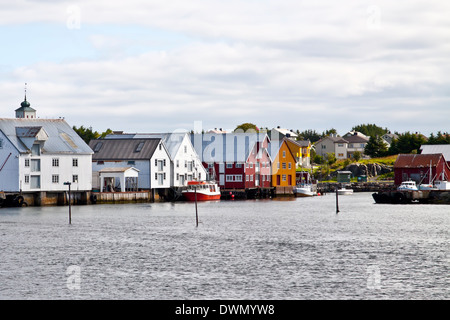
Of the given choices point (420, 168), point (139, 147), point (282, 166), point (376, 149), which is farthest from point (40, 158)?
point (376, 149)

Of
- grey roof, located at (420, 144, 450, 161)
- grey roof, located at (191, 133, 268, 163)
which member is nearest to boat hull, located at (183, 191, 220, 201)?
grey roof, located at (191, 133, 268, 163)

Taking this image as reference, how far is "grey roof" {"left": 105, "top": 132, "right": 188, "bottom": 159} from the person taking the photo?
11803cm

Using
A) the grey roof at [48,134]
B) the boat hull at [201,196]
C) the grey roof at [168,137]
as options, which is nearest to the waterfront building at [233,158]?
the boat hull at [201,196]

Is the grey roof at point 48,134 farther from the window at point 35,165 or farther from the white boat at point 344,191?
the white boat at point 344,191

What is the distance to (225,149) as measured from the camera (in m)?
127

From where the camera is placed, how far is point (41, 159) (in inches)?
3807

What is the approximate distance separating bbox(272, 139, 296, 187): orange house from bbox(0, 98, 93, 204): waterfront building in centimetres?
4426

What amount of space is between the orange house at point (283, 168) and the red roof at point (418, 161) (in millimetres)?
20278

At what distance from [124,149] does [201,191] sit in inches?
551

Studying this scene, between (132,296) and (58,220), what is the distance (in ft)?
138

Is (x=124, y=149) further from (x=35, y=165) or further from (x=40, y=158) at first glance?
(x=35, y=165)

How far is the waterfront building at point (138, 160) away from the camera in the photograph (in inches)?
4323

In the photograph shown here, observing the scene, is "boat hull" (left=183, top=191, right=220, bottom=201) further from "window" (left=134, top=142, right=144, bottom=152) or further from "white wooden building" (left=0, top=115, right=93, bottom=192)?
"white wooden building" (left=0, top=115, right=93, bottom=192)
